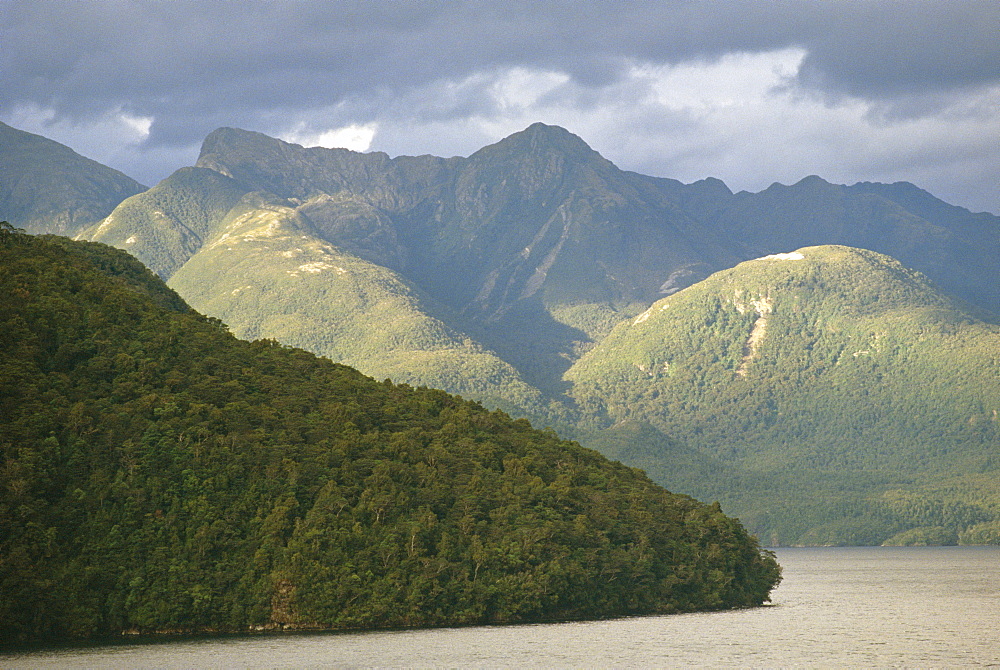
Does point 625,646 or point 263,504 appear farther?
point 263,504

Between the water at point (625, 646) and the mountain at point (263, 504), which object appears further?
the mountain at point (263, 504)

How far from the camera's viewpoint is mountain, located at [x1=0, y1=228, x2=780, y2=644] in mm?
115438

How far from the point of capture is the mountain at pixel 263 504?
115 m

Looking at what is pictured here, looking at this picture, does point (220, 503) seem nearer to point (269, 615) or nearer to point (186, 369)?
point (269, 615)

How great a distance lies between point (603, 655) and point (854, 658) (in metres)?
21.2

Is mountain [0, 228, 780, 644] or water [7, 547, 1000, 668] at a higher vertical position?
mountain [0, 228, 780, 644]

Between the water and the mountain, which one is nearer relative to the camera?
the water

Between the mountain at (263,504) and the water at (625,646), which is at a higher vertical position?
the mountain at (263,504)

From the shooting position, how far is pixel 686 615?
14262 cm

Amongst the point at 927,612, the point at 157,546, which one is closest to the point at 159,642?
the point at 157,546

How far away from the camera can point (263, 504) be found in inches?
4948

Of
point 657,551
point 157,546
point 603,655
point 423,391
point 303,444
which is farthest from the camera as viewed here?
point 423,391

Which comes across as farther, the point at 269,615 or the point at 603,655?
the point at 269,615

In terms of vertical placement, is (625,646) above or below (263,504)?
below
